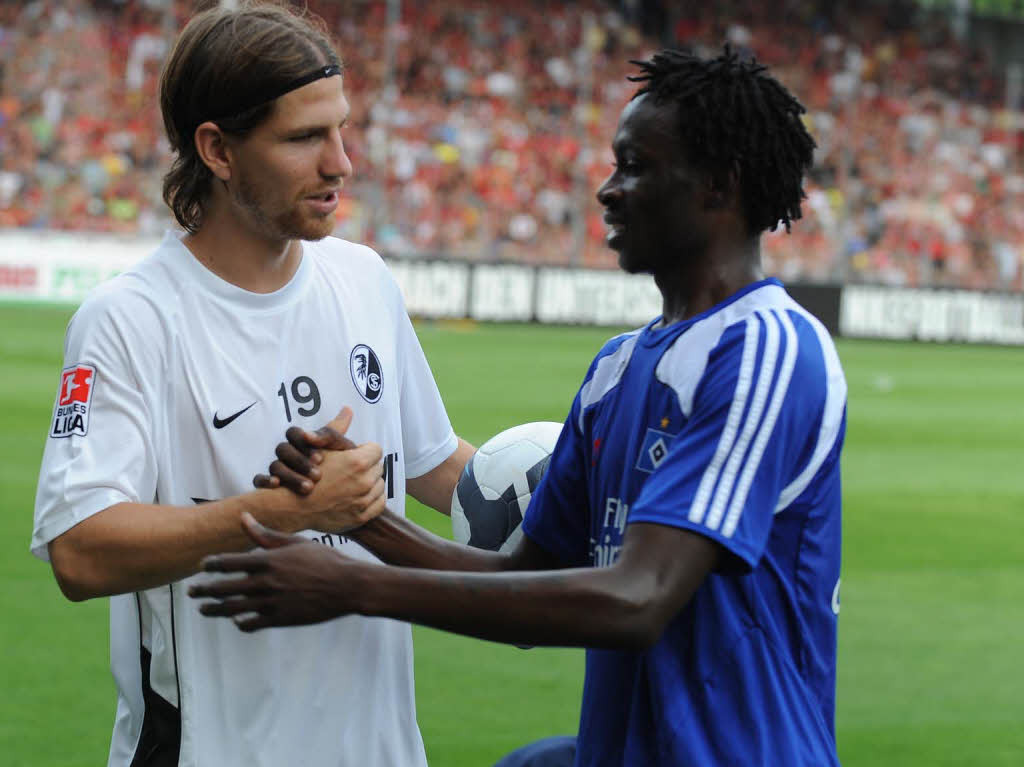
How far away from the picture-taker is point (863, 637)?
6961mm

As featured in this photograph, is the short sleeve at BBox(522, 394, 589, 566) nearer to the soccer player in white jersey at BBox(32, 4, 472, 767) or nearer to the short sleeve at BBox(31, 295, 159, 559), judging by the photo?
the soccer player in white jersey at BBox(32, 4, 472, 767)

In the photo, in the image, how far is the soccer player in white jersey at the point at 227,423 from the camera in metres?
2.60

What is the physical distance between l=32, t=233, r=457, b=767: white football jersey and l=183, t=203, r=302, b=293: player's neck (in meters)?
0.03

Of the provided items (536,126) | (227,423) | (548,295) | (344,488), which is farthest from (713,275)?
(536,126)

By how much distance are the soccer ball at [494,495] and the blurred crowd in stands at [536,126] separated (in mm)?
21302

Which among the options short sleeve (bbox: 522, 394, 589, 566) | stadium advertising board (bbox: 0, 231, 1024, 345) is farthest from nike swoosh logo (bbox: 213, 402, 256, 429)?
stadium advertising board (bbox: 0, 231, 1024, 345)

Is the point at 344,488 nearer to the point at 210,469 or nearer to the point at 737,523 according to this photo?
the point at 210,469

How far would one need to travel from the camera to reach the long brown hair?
9.02 ft

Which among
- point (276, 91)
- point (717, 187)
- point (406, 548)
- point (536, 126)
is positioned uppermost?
point (536, 126)

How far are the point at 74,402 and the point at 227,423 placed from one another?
0.29 m

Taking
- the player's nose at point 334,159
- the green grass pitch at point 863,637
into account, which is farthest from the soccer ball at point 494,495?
the green grass pitch at point 863,637

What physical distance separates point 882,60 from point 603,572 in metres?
36.3

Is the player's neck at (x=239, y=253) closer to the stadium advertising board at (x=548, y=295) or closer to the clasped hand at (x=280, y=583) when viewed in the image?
the clasped hand at (x=280, y=583)

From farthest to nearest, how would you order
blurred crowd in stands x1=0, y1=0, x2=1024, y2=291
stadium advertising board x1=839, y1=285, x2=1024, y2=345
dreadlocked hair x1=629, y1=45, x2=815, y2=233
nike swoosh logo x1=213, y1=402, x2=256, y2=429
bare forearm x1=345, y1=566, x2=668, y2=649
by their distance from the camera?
stadium advertising board x1=839, y1=285, x2=1024, y2=345 < blurred crowd in stands x1=0, y1=0, x2=1024, y2=291 < nike swoosh logo x1=213, y1=402, x2=256, y2=429 < dreadlocked hair x1=629, y1=45, x2=815, y2=233 < bare forearm x1=345, y1=566, x2=668, y2=649
